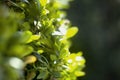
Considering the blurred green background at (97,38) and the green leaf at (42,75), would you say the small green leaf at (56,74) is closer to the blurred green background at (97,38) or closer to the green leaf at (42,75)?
the green leaf at (42,75)

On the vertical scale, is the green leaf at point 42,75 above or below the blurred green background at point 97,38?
below

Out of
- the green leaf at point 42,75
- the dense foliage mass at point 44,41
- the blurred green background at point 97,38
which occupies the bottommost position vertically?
the green leaf at point 42,75

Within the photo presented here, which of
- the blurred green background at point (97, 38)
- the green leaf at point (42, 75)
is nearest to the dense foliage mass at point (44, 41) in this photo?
the green leaf at point (42, 75)

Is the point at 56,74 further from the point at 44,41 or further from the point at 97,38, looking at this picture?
the point at 97,38

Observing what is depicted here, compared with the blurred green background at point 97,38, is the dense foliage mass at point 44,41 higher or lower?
lower

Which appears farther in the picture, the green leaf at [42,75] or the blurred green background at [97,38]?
the blurred green background at [97,38]

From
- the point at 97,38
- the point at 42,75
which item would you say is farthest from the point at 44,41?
the point at 97,38

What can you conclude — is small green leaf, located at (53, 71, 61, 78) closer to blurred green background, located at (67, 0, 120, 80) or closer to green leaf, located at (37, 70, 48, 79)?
green leaf, located at (37, 70, 48, 79)

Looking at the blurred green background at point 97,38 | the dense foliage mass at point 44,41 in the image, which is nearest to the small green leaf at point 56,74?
the dense foliage mass at point 44,41

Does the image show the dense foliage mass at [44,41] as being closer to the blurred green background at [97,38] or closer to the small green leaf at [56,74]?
the small green leaf at [56,74]
